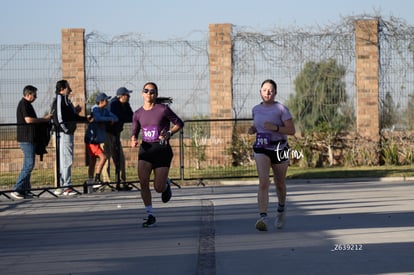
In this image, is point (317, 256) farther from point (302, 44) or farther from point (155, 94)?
point (302, 44)

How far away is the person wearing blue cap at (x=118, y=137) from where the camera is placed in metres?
18.2

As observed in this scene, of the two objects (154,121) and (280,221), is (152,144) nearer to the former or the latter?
(154,121)

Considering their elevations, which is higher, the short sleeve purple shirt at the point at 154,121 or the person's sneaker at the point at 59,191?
the short sleeve purple shirt at the point at 154,121

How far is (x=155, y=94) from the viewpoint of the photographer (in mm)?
12188

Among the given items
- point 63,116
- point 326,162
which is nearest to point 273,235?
point 63,116

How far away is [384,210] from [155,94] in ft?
11.8

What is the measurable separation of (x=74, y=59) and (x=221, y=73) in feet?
12.0

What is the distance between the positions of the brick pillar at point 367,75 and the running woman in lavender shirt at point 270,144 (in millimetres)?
12539

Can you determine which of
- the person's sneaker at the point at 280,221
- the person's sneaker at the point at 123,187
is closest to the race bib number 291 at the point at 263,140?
the person's sneaker at the point at 280,221

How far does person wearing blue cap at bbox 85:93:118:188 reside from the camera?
17.7 meters

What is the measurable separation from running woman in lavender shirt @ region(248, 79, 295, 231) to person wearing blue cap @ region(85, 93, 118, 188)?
6.93m

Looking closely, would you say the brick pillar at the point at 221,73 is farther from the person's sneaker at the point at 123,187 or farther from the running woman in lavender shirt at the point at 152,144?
the running woman in lavender shirt at the point at 152,144

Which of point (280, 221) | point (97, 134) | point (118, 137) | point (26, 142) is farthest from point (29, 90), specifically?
point (280, 221)

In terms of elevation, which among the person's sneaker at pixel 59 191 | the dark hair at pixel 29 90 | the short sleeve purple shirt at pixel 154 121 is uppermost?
the dark hair at pixel 29 90
